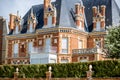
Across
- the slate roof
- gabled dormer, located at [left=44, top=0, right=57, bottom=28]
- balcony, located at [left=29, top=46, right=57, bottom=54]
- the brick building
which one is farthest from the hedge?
gabled dormer, located at [left=44, top=0, right=57, bottom=28]

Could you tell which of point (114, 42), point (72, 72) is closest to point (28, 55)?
point (114, 42)

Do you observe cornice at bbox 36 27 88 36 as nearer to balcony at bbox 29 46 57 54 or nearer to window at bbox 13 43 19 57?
balcony at bbox 29 46 57 54

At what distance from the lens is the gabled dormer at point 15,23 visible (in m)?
61.2

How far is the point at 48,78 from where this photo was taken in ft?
124

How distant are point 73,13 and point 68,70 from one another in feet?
64.6

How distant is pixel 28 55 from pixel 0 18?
16.7m

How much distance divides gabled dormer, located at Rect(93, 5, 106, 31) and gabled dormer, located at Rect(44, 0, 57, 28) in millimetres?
6646

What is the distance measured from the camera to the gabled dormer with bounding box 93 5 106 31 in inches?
2180

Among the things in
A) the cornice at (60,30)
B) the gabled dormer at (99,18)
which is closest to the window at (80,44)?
the cornice at (60,30)

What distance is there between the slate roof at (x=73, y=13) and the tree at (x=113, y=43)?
29.7 feet

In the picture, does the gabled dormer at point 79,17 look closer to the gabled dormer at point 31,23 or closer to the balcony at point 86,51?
the balcony at point 86,51

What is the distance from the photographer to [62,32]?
52.7 meters

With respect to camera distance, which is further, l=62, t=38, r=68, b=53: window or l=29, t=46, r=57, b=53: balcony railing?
l=62, t=38, r=68, b=53: window

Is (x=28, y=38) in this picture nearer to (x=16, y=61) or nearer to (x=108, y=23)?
(x=16, y=61)
